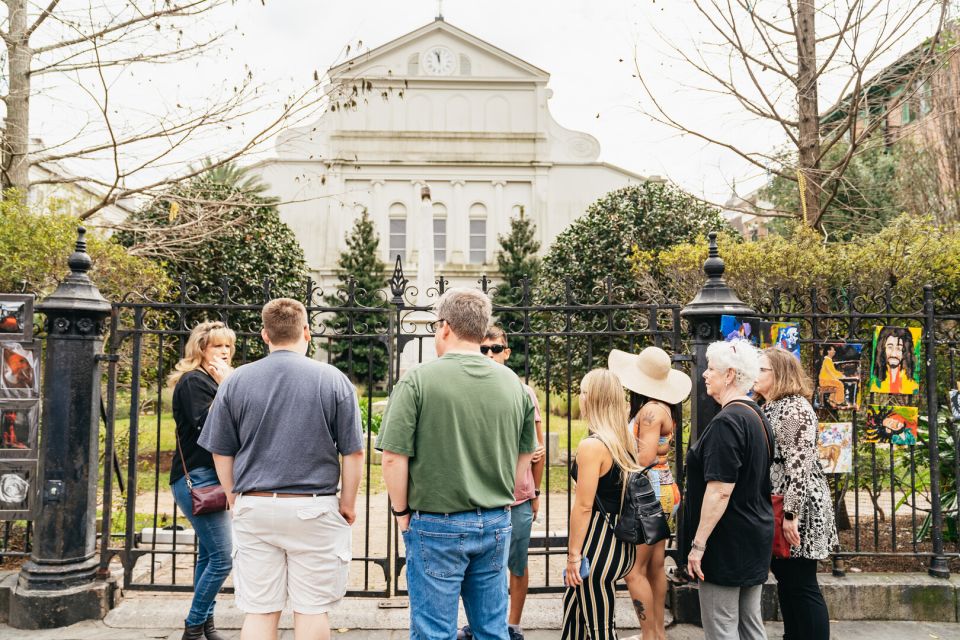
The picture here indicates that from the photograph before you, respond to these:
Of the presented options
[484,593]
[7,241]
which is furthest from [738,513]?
[7,241]

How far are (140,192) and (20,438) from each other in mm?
2947

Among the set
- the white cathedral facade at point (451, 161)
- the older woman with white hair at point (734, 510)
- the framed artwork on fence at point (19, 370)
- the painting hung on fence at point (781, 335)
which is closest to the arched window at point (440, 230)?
the white cathedral facade at point (451, 161)

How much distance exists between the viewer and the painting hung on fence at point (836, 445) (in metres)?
4.81

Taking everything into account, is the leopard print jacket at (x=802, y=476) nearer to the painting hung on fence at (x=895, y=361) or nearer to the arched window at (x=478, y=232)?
the painting hung on fence at (x=895, y=361)

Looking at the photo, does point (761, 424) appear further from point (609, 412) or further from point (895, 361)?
point (895, 361)

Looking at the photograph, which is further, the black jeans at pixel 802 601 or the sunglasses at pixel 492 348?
the sunglasses at pixel 492 348

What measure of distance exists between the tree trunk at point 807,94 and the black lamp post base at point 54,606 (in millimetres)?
7443

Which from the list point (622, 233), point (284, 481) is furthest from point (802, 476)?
point (622, 233)

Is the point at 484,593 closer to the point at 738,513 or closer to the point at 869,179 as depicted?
the point at 738,513

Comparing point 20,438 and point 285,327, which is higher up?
point 285,327

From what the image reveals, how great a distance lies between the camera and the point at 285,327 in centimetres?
329

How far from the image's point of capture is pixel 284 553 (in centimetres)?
317

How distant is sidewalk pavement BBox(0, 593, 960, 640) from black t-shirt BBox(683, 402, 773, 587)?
1.27 meters

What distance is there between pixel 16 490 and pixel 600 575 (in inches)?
154
